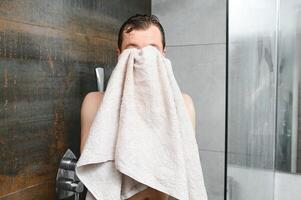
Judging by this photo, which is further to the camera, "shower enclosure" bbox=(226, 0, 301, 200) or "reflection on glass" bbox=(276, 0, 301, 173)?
"reflection on glass" bbox=(276, 0, 301, 173)

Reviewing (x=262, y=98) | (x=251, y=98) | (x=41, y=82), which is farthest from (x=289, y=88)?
(x=41, y=82)

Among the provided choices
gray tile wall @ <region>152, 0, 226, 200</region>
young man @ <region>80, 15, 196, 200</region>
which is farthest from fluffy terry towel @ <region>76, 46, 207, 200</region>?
gray tile wall @ <region>152, 0, 226, 200</region>

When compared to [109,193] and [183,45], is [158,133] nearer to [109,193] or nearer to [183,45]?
[109,193]

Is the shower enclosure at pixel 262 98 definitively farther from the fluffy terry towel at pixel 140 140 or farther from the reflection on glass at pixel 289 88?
the fluffy terry towel at pixel 140 140

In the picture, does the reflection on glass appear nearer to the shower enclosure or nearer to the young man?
the shower enclosure

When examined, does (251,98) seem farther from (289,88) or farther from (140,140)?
(140,140)

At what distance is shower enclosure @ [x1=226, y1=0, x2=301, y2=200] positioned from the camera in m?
0.83

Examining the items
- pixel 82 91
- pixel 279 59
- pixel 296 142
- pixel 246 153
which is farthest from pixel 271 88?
pixel 82 91

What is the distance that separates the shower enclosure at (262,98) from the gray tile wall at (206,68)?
0.20 m

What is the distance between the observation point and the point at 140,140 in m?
0.72

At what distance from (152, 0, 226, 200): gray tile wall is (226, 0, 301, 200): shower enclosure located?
0.67ft

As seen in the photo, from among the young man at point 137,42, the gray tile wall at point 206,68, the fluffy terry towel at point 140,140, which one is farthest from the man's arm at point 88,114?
the gray tile wall at point 206,68

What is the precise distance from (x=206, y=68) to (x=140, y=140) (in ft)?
2.23

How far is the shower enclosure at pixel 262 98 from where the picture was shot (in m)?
0.83
